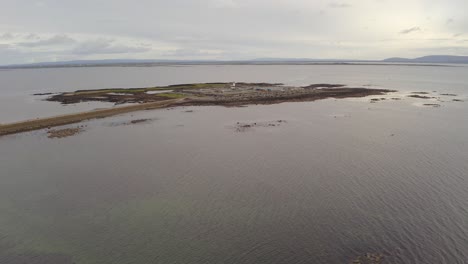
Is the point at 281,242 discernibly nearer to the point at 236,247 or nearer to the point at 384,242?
the point at 236,247

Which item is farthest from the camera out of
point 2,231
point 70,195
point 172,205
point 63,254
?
point 70,195

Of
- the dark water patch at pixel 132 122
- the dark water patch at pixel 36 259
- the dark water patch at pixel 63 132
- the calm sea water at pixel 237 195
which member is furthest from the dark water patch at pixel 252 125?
the dark water patch at pixel 36 259

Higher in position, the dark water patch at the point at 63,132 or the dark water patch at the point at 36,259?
the dark water patch at the point at 63,132

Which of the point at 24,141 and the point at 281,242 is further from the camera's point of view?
the point at 24,141

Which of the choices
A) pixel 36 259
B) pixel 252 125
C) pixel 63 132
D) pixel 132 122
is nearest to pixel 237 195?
pixel 36 259

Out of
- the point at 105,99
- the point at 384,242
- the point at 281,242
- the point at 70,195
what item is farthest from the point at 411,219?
the point at 105,99

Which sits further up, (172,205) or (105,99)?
(105,99)

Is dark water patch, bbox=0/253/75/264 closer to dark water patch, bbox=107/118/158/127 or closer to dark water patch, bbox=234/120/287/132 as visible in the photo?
dark water patch, bbox=234/120/287/132

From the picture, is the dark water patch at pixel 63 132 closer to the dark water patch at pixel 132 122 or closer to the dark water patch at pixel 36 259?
the dark water patch at pixel 132 122

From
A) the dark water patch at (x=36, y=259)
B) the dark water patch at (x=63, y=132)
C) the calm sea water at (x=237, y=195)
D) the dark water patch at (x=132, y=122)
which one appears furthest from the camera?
the dark water patch at (x=132, y=122)
